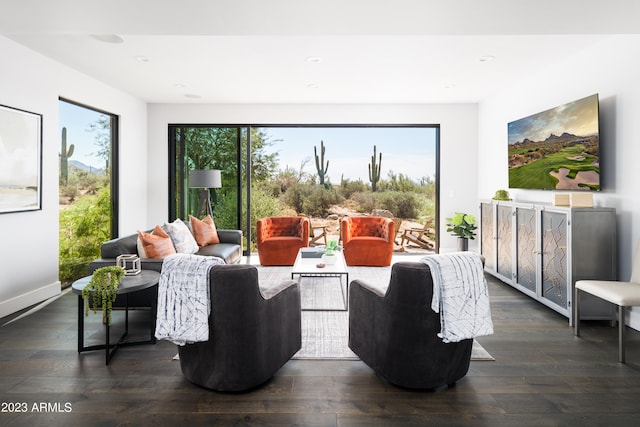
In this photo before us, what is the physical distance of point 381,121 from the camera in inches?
279

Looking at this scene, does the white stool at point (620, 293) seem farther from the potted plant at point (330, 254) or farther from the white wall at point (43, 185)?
the white wall at point (43, 185)

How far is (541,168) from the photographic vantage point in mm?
4844

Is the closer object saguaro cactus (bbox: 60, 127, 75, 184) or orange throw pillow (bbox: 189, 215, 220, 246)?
saguaro cactus (bbox: 60, 127, 75, 184)

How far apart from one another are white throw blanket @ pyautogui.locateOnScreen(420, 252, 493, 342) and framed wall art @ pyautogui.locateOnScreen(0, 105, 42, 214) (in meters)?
4.03

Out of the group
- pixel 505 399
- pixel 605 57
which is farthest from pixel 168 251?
pixel 605 57

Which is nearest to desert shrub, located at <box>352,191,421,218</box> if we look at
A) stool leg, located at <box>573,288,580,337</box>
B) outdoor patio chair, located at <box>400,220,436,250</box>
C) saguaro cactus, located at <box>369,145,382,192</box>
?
saguaro cactus, located at <box>369,145,382,192</box>

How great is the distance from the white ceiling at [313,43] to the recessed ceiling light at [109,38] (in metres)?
0.05

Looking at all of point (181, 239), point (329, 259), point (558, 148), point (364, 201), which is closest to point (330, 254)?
point (329, 259)

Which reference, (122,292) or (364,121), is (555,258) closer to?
(122,292)

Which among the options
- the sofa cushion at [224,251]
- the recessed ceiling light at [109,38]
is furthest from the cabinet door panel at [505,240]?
the recessed ceiling light at [109,38]

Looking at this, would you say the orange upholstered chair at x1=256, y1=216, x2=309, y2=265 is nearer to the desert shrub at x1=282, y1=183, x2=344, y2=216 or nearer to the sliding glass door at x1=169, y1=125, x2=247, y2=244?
the sliding glass door at x1=169, y1=125, x2=247, y2=244

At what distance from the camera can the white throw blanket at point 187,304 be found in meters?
2.41

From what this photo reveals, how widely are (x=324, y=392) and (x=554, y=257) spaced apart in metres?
2.72

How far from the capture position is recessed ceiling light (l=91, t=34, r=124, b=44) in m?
3.94
